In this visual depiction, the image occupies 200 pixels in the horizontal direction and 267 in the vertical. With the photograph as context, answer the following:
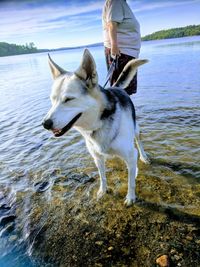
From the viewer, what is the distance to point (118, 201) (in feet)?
13.7

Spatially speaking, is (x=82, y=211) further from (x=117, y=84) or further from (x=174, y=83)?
(x=174, y=83)

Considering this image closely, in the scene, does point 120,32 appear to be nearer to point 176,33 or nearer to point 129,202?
point 129,202

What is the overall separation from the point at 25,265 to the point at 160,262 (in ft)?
5.21

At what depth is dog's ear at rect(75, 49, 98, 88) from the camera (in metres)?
3.14

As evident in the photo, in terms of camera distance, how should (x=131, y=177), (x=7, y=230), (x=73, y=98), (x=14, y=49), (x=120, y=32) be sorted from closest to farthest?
(x=73, y=98), (x=7, y=230), (x=131, y=177), (x=120, y=32), (x=14, y=49)

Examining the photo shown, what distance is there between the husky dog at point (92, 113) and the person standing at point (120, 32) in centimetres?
116

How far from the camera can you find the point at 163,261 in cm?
294

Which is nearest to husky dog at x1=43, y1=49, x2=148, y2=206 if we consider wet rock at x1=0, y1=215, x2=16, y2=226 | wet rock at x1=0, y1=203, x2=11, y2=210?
wet rock at x1=0, y1=215, x2=16, y2=226

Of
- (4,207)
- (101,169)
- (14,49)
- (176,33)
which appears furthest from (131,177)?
(14,49)

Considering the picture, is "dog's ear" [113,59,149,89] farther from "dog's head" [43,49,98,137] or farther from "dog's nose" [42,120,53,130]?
"dog's nose" [42,120,53,130]

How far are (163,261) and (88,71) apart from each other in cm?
232

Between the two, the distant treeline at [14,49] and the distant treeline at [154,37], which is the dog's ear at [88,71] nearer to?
the distant treeline at [154,37]

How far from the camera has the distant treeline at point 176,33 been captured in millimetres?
82537

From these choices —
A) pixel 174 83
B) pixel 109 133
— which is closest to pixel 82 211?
pixel 109 133
